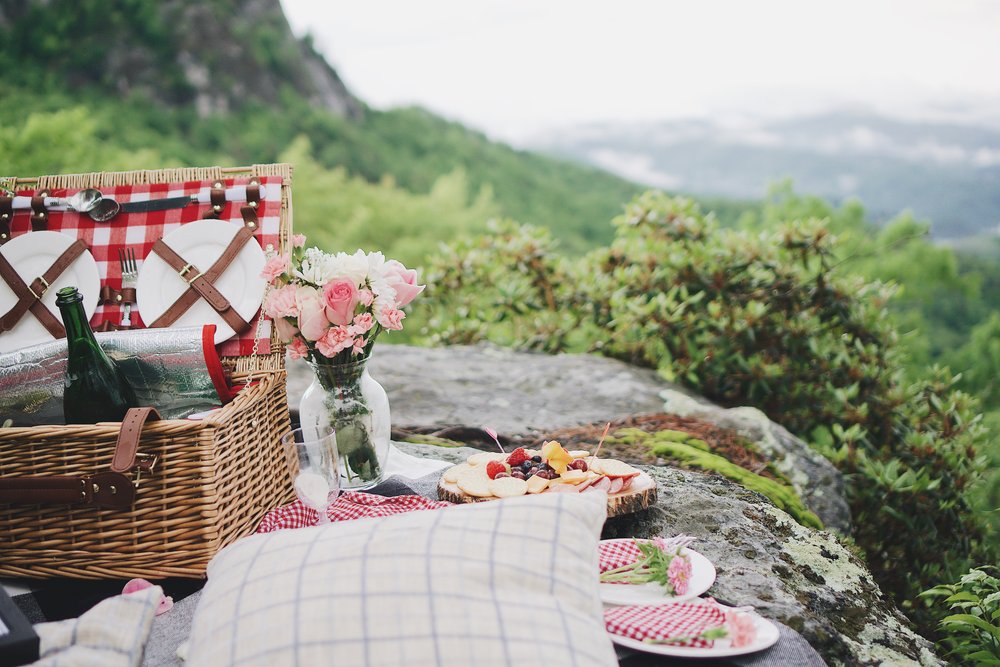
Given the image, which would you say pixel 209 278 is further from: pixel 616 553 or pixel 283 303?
pixel 616 553

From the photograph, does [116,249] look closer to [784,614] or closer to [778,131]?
[784,614]

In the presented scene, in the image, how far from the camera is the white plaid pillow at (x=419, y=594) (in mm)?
977

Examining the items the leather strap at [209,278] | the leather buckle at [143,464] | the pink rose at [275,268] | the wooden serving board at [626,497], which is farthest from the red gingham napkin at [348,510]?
the leather strap at [209,278]

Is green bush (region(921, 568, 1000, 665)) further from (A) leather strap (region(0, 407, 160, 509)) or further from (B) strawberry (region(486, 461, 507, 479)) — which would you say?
(A) leather strap (region(0, 407, 160, 509))

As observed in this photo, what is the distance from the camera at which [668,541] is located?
4.76 ft

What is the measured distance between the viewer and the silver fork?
215 centimetres

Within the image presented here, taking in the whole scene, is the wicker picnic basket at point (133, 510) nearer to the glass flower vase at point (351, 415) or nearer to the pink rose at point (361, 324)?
the glass flower vase at point (351, 415)

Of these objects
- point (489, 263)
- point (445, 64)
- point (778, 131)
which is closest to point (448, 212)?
point (445, 64)

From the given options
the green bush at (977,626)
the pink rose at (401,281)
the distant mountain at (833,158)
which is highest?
the distant mountain at (833,158)

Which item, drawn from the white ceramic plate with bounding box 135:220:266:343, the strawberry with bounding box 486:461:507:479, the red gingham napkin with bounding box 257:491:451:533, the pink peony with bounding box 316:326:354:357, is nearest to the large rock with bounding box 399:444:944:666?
the strawberry with bounding box 486:461:507:479

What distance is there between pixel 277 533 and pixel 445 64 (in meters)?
11.9

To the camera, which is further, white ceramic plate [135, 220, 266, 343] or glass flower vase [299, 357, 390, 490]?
white ceramic plate [135, 220, 266, 343]

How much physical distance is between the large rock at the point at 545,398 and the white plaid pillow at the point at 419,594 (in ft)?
4.61

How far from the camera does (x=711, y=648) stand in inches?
46.1
